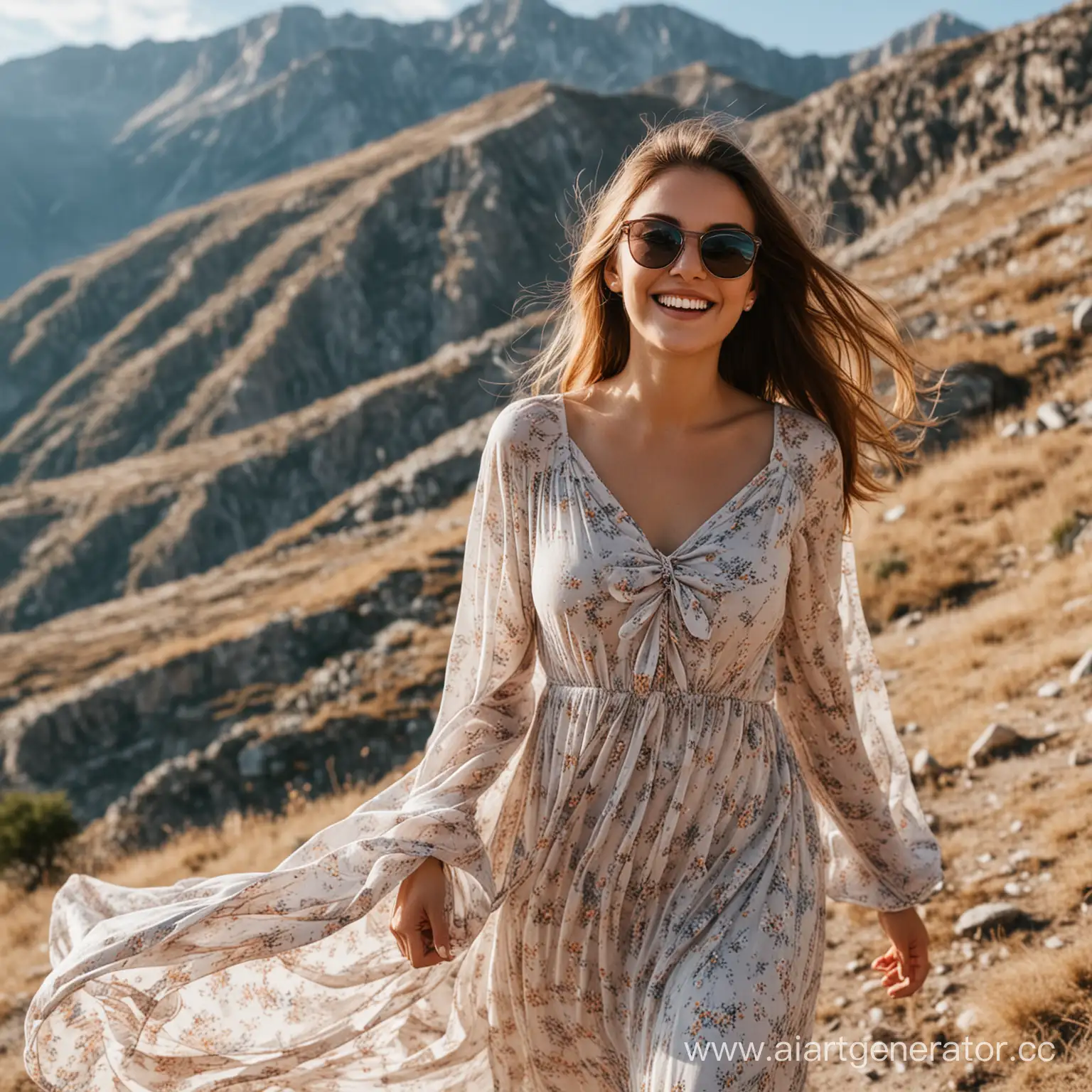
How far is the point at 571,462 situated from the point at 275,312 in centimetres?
9293

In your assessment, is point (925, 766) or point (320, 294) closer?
point (925, 766)

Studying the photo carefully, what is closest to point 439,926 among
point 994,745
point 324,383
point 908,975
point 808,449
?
point 908,975

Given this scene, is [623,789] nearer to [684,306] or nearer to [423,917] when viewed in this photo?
[423,917]

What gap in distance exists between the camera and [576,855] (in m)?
2.62

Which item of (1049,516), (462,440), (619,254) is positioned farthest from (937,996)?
(462,440)

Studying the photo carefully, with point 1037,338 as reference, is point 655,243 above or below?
above

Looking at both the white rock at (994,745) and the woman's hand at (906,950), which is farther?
the white rock at (994,745)

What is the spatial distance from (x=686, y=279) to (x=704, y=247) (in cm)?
10

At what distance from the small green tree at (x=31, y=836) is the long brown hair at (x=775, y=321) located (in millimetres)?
8793

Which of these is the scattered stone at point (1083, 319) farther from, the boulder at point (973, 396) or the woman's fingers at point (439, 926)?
the woman's fingers at point (439, 926)

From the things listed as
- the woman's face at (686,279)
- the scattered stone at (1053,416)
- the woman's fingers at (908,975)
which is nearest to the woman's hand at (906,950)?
the woman's fingers at (908,975)

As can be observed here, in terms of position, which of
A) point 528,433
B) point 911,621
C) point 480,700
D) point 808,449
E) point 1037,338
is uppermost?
point 528,433

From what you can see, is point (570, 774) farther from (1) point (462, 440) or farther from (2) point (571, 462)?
(1) point (462, 440)

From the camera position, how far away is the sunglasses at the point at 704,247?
2.66 metres
